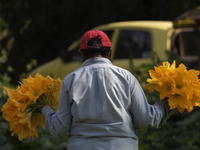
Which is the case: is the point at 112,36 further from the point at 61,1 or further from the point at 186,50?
the point at 61,1

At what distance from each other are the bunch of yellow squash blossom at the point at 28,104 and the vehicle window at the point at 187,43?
3583 mm

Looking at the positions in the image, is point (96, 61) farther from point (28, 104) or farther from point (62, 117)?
point (28, 104)

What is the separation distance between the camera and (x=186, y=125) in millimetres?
3738

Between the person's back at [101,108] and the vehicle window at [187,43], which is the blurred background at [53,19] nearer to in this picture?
the vehicle window at [187,43]

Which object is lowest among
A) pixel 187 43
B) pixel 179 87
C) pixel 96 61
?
pixel 187 43

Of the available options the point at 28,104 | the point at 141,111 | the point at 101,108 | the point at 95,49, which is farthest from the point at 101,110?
the point at 28,104

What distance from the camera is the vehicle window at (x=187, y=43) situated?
527 centimetres

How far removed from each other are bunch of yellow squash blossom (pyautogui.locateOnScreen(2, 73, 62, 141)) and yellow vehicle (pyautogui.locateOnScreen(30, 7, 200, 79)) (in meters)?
2.91

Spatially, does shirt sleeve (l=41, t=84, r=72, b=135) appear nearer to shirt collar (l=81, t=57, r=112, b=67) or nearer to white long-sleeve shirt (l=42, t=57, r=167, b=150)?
white long-sleeve shirt (l=42, t=57, r=167, b=150)

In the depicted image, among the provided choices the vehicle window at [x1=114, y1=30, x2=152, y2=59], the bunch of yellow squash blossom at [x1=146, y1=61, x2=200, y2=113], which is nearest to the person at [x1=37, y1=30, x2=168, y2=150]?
the bunch of yellow squash blossom at [x1=146, y1=61, x2=200, y2=113]

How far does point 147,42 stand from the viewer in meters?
5.38

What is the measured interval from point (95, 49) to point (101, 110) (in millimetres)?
396

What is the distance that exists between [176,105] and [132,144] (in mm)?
366

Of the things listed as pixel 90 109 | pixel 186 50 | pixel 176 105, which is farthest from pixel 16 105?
pixel 186 50
